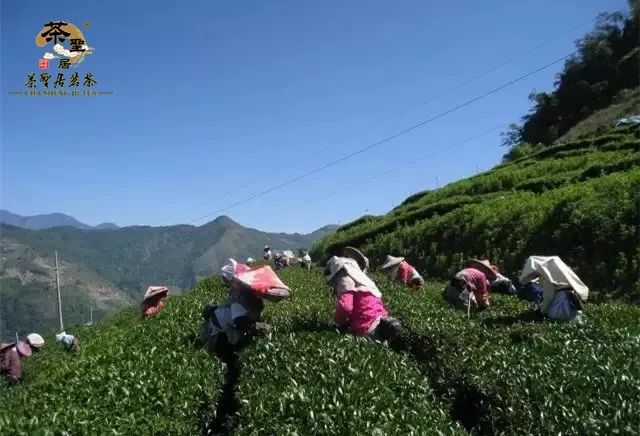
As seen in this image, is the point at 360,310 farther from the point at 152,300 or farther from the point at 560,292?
the point at 152,300

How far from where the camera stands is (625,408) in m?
5.11

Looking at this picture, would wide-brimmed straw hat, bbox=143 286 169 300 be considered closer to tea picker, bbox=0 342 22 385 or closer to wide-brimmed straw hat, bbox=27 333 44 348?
tea picker, bbox=0 342 22 385

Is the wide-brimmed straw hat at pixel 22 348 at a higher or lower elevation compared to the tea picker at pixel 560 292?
higher

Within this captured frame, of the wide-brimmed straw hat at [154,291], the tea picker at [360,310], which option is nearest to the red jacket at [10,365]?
the wide-brimmed straw hat at [154,291]

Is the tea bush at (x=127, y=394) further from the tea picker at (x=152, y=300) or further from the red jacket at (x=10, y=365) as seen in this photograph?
the red jacket at (x=10, y=365)

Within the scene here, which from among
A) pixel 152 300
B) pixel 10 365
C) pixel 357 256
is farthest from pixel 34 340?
pixel 357 256

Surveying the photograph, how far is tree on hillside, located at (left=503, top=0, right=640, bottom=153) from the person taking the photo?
55906 millimetres

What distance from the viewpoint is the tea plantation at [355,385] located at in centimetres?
491

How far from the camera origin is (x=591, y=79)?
5969 centimetres

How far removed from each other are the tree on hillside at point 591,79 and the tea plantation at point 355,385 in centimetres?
5271

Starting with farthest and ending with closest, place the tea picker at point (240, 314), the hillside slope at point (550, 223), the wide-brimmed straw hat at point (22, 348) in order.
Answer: the wide-brimmed straw hat at point (22, 348) → the hillside slope at point (550, 223) → the tea picker at point (240, 314)

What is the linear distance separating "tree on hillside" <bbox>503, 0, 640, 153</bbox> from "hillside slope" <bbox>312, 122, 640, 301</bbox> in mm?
26130

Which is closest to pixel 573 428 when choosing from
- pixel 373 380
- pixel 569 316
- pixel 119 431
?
pixel 373 380

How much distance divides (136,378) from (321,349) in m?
2.24
